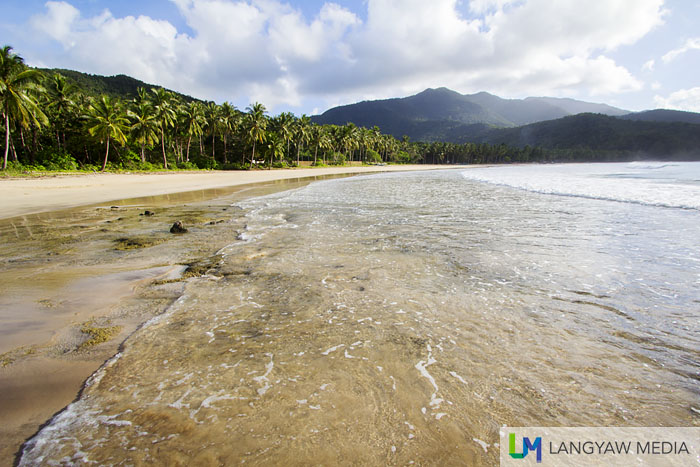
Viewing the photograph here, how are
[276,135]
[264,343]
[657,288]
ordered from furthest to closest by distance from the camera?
[276,135], [657,288], [264,343]

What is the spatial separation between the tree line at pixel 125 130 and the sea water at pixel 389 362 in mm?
38910

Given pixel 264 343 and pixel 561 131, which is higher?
pixel 561 131

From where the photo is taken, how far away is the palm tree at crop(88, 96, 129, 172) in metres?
36.6

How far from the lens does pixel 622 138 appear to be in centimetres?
16212

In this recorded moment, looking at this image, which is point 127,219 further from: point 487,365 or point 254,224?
point 487,365

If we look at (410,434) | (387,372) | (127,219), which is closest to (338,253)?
(387,372)

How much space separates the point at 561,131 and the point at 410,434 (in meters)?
240

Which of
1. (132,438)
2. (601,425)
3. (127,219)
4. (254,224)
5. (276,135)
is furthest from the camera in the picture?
(276,135)

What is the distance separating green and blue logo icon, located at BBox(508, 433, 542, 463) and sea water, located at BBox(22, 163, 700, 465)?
0.10 meters

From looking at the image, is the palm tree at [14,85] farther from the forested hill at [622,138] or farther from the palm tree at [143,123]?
the forested hill at [622,138]

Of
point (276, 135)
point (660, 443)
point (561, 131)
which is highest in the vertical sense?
point (561, 131)

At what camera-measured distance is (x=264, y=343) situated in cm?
329

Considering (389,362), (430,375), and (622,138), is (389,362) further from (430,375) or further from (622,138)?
(622,138)

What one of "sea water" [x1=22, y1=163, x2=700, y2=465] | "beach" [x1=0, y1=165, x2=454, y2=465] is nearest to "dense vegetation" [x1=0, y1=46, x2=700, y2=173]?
"beach" [x1=0, y1=165, x2=454, y2=465]
